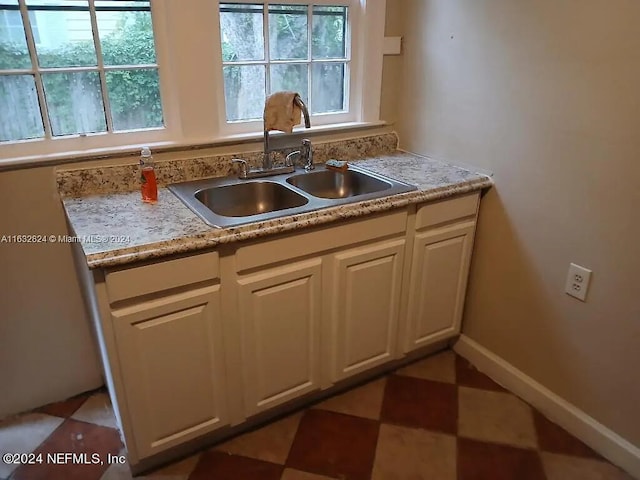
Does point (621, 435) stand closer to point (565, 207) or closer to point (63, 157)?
point (565, 207)

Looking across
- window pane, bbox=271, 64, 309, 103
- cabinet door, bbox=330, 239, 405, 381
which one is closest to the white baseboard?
cabinet door, bbox=330, 239, 405, 381

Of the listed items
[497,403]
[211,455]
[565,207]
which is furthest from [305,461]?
[565,207]

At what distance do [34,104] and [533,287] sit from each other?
1.96 metres

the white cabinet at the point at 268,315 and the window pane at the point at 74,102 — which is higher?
the window pane at the point at 74,102

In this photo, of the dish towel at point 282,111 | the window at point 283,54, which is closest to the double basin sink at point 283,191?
the dish towel at point 282,111

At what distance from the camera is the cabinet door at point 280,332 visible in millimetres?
1639

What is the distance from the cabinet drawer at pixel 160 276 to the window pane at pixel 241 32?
93 cm

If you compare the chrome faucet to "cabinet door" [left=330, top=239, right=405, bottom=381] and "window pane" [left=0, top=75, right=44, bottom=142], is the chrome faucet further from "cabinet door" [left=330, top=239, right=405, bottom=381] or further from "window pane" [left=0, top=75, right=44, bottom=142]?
"window pane" [left=0, top=75, right=44, bottom=142]

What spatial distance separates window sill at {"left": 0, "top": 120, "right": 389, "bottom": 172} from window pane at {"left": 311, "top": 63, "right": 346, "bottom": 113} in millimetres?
100

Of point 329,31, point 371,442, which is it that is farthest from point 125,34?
point 371,442

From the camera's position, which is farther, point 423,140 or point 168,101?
point 423,140

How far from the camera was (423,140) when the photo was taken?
2279 mm

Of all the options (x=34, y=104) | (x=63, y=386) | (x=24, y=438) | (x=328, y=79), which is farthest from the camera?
(x=328, y=79)

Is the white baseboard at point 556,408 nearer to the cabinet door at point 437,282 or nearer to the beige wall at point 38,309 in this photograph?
the cabinet door at point 437,282
